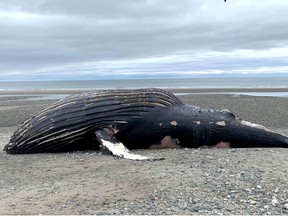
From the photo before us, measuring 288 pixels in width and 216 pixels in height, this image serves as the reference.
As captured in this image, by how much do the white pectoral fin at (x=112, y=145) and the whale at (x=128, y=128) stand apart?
0.12 feet

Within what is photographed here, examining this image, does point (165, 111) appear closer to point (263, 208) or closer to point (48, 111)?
point (48, 111)

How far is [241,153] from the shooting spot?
27.4 feet

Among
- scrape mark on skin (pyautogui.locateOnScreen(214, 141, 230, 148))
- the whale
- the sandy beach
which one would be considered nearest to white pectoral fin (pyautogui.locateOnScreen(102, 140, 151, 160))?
the sandy beach

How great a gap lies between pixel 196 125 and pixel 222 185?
3503 mm

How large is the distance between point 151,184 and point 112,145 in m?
2.69

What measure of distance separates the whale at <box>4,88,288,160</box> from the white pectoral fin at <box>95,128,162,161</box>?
1.5 inches

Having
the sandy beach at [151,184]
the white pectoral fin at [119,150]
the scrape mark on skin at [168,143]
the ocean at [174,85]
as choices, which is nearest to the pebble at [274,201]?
the sandy beach at [151,184]

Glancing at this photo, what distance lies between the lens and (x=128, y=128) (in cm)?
941

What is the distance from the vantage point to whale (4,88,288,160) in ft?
30.1

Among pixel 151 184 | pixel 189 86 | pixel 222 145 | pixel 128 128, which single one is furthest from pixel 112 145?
pixel 189 86

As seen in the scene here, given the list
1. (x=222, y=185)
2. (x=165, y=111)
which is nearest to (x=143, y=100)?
(x=165, y=111)

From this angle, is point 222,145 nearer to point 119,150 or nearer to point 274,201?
point 119,150

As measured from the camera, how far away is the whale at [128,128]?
30.1ft

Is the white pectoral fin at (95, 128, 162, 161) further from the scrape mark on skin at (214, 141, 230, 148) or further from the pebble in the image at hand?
the pebble
